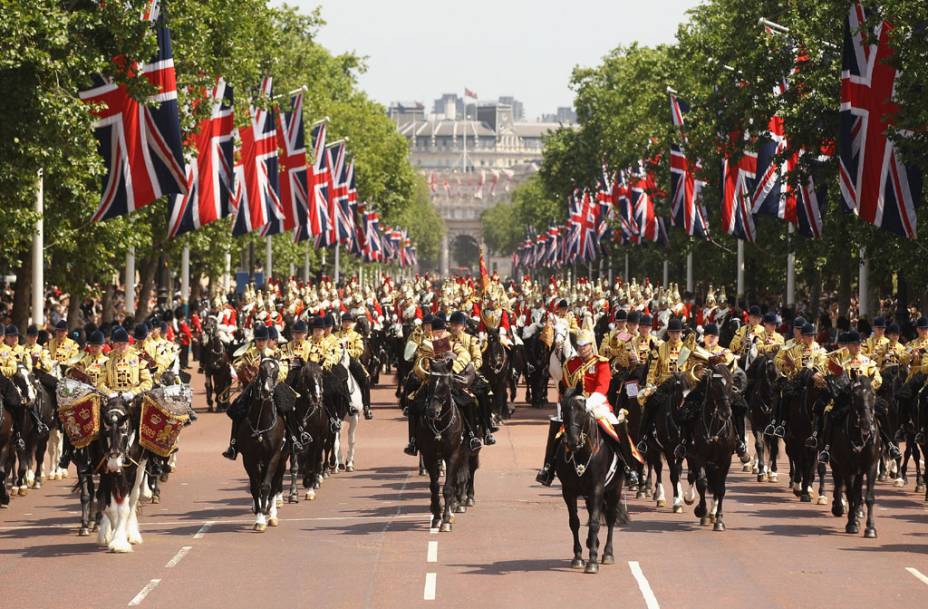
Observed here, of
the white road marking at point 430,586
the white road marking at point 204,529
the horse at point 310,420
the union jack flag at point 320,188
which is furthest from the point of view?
the union jack flag at point 320,188

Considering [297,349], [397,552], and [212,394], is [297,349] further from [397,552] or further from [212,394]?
[212,394]

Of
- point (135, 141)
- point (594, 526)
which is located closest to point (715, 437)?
point (594, 526)

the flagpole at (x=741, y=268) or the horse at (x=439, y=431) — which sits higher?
the flagpole at (x=741, y=268)

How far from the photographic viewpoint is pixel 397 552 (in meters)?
19.5

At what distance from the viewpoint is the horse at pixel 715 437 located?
70.3ft

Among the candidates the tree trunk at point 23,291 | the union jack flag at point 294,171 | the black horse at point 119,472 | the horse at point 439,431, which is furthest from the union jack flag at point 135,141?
the union jack flag at point 294,171

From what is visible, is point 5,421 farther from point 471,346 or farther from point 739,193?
point 739,193

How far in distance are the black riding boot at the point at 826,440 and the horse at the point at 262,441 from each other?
6.27 meters

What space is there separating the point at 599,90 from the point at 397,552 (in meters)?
87.0

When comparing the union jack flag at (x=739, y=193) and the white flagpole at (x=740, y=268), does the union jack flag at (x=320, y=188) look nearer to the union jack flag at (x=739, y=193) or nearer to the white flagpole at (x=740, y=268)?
the white flagpole at (x=740, y=268)

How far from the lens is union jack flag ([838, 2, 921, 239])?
3241 centimetres

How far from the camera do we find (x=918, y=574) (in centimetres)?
1797

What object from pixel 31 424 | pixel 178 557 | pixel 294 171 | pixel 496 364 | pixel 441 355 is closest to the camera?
pixel 178 557

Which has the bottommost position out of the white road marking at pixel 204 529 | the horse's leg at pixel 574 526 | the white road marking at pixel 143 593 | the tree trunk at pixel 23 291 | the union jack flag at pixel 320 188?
the white road marking at pixel 143 593
